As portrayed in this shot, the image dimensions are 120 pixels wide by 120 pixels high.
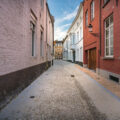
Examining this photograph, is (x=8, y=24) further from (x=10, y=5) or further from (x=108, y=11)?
(x=108, y=11)

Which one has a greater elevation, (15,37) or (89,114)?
(15,37)

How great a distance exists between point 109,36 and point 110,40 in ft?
0.91

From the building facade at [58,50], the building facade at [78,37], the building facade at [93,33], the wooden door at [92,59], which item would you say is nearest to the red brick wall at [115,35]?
the building facade at [93,33]

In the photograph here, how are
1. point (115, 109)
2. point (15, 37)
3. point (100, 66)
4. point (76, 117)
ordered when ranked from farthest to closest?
point (100, 66)
point (15, 37)
point (115, 109)
point (76, 117)

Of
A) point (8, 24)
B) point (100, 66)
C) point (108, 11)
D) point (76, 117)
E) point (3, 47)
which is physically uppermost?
point (108, 11)

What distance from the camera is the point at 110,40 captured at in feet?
19.9

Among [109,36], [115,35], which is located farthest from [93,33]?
[115,35]

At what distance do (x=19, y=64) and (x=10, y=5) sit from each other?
6.36ft

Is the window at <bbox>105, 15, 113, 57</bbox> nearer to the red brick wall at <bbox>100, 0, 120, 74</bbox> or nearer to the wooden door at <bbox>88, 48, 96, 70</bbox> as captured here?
the red brick wall at <bbox>100, 0, 120, 74</bbox>

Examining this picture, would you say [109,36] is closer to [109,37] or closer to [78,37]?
[109,37]

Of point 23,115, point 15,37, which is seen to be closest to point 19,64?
point 15,37

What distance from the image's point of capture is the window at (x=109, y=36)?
19.5 feet

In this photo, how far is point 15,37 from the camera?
10.7ft

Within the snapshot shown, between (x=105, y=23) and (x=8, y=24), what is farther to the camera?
(x=105, y=23)
